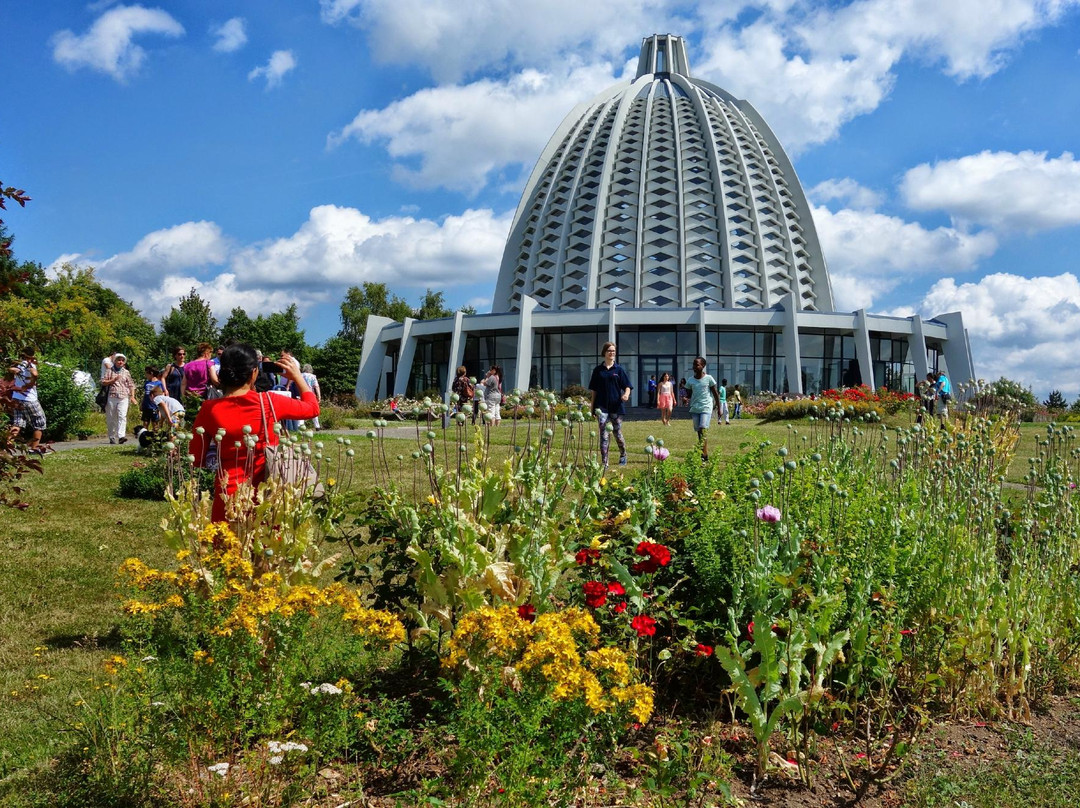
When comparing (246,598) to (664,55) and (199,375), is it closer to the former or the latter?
(199,375)

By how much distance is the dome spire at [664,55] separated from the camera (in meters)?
64.4

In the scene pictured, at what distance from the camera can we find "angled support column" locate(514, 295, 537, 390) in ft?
128

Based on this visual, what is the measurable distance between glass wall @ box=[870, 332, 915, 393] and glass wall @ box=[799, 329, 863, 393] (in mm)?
1299

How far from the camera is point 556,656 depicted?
7.23ft

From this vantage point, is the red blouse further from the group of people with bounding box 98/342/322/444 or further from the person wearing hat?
the person wearing hat

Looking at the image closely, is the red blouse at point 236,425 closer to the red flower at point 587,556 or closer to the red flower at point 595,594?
the red flower at point 587,556

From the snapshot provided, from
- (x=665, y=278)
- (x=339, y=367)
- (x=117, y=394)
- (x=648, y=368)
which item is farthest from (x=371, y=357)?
(x=117, y=394)

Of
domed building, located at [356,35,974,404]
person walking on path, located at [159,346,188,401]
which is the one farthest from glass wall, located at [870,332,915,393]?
person walking on path, located at [159,346,188,401]

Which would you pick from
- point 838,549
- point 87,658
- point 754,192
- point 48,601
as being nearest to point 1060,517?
point 838,549

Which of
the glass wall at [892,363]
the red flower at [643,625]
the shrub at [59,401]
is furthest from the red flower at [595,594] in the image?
the glass wall at [892,363]

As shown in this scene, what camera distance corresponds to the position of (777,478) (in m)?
4.34

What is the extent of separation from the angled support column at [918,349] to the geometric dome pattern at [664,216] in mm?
9394

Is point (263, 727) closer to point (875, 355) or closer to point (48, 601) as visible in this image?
point (48, 601)

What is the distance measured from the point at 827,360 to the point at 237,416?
41.6 metres
